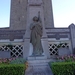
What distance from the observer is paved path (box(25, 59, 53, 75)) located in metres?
6.33

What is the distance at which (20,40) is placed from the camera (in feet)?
39.5

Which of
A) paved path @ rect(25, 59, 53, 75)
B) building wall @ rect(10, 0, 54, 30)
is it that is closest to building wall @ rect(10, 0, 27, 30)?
building wall @ rect(10, 0, 54, 30)

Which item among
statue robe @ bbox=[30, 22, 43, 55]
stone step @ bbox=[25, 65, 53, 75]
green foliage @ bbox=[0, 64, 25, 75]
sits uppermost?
statue robe @ bbox=[30, 22, 43, 55]

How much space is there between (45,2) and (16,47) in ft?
62.1

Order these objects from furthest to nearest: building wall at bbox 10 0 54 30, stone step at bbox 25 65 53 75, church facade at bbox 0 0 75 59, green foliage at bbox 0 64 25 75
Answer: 1. building wall at bbox 10 0 54 30
2. church facade at bbox 0 0 75 59
3. stone step at bbox 25 65 53 75
4. green foliage at bbox 0 64 25 75

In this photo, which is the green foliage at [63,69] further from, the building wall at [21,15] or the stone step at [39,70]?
the building wall at [21,15]

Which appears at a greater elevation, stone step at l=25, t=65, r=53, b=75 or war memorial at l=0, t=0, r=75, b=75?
war memorial at l=0, t=0, r=75, b=75

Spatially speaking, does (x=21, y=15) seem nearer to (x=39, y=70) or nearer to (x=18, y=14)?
(x=18, y=14)

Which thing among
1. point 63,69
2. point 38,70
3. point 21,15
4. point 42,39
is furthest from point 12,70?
point 21,15

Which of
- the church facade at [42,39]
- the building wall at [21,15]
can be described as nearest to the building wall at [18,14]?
the building wall at [21,15]

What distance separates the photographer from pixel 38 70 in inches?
261

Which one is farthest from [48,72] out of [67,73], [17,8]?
[17,8]

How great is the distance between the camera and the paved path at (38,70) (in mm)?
6332

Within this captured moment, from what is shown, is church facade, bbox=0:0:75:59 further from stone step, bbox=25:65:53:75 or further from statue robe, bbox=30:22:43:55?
stone step, bbox=25:65:53:75
